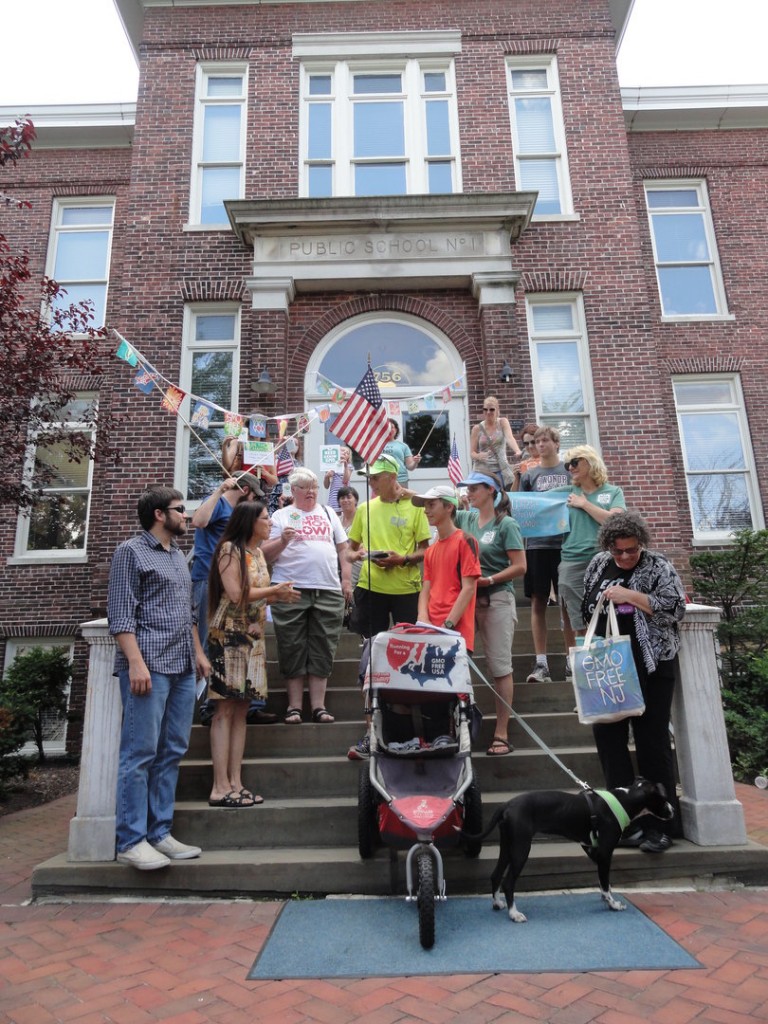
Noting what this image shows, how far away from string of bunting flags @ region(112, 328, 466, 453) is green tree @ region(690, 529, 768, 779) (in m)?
4.19

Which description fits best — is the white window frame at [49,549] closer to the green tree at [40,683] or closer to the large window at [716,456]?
the green tree at [40,683]

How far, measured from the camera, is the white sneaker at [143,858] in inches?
149

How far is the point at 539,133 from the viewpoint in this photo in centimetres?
1101

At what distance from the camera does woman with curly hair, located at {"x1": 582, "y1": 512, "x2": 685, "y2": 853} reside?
399cm

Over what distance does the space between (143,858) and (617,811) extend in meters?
2.52

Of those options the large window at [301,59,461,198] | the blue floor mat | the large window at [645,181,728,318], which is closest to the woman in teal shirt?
the blue floor mat

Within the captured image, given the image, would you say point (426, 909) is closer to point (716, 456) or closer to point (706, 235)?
point (716, 456)

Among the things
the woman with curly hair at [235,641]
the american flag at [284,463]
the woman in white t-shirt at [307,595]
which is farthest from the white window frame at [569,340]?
the woman with curly hair at [235,641]

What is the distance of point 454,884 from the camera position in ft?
12.5

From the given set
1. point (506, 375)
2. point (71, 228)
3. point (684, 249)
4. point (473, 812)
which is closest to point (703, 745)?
point (473, 812)

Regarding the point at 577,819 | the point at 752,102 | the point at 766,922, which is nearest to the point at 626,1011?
the point at 577,819

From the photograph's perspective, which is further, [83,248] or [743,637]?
[83,248]

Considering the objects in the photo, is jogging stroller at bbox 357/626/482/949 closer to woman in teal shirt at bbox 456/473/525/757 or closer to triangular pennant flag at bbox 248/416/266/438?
woman in teal shirt at bbox 456/473/525/757

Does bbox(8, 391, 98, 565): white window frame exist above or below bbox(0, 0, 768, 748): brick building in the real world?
below
